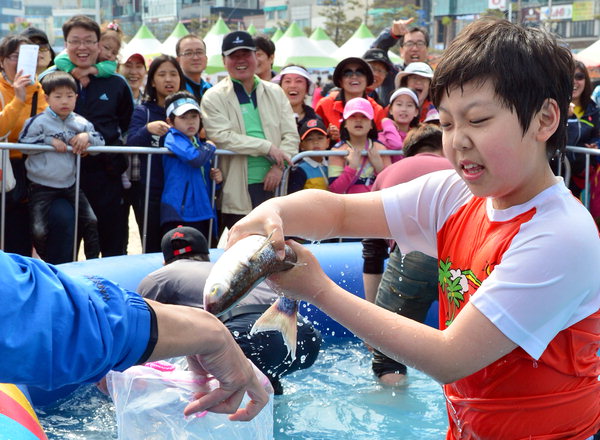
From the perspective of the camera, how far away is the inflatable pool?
15.7 feet

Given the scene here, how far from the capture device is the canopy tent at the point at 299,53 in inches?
739

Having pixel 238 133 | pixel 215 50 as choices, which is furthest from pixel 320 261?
pixel 215 50

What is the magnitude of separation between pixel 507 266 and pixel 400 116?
207 inches

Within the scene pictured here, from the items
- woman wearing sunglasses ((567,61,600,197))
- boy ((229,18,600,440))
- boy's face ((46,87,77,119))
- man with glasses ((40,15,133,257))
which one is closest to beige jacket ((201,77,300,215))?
man with glasses ((40,15,133,257))

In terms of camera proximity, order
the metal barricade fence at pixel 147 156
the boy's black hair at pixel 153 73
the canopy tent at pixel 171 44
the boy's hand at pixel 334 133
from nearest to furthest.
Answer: the metal barricade fence at pixel 147 156 < the boy's black hair at pixel 153 73 < the boy's hand at pixel 334 133 < the canopy tent at pixel 171 44

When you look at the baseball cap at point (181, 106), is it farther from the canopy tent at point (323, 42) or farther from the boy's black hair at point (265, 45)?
the canopy tent at point (323, 42)

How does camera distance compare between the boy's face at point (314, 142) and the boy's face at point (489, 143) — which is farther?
the boy's face at point (314, 142)

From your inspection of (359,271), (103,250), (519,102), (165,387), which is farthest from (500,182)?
(103,250)

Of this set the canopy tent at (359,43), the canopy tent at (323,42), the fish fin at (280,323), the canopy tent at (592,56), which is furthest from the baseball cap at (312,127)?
the canopy tent at (323,42)

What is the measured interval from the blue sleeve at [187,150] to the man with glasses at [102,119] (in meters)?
0.46

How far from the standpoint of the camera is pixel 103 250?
6.52 meters

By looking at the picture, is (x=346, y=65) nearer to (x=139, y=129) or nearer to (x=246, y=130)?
(x=246, y=130)

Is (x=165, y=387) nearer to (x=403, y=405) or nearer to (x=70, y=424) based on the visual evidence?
(x=70, y=424)

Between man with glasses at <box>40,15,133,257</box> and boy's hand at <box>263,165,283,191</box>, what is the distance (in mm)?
1169
